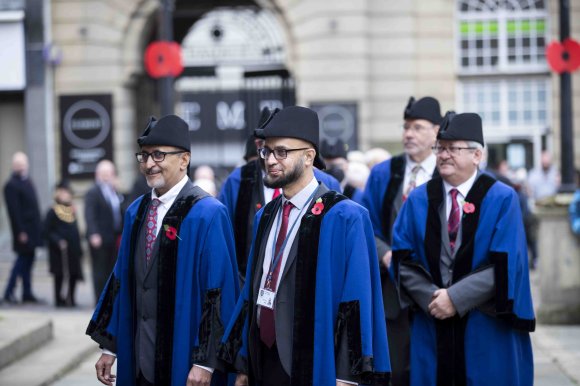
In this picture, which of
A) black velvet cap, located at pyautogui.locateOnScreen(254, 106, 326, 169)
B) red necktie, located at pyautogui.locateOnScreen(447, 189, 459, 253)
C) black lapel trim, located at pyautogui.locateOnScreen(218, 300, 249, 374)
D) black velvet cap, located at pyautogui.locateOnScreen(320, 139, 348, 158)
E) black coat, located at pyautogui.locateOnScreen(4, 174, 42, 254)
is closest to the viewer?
black velvet cap, located at pyautogui.locateOnScreen(254, 106, 326, 169)

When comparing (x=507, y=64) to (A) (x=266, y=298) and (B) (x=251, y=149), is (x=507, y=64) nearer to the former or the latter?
(B) (x=251, y=149)

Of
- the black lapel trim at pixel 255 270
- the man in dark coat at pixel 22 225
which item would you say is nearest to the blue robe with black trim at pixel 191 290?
the black lapel trim at pixel 255 270

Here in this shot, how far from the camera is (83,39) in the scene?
21.0 m

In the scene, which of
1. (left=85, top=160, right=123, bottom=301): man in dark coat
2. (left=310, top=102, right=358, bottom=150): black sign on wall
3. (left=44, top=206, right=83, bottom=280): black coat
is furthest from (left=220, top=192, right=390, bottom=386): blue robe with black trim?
(left=310, top=102, right=358, bottom=150): black sign on wall

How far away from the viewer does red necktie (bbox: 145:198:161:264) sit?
Result: 5750 mm

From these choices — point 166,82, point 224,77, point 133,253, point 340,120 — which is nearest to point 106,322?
point 133,253

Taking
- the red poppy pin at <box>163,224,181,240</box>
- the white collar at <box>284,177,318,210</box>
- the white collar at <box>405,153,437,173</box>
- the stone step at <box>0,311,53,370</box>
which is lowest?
Result: the stone step at <box>0,311,53,370</box>

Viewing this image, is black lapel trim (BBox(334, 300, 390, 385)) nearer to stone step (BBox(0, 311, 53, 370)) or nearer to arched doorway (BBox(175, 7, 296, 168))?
stone step (BBox(0, 311, 53, 370))

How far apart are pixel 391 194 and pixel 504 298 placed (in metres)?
1.85

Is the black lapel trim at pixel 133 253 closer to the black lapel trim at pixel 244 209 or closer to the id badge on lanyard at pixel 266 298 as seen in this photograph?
the id badge on lanyard at pixel 266 298

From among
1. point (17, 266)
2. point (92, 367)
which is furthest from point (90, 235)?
point (92, 367)

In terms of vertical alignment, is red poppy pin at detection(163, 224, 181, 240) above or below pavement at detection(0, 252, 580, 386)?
above

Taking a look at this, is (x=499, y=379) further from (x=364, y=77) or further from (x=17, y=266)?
(x=364, y=77)

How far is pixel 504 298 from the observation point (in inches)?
242
